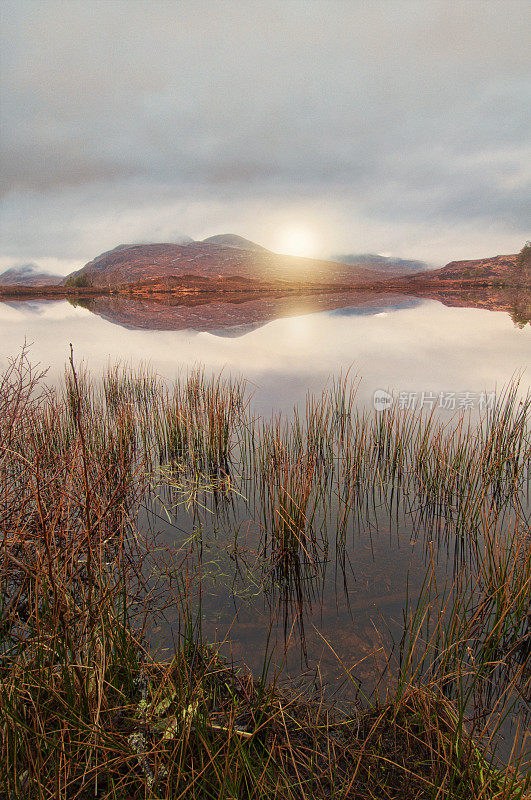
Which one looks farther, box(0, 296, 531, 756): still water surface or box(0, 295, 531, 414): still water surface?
box(0, 295, 531, 414): still water surface

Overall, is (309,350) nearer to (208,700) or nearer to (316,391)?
(316,391)

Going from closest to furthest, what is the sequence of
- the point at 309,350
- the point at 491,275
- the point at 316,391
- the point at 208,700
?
the point at 208,700
the point at 316,391
the point at 309,350
the point at 491,275

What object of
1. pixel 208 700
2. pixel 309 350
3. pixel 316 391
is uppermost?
pixel 309 350

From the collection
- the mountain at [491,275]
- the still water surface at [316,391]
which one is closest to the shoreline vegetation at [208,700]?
the still water surface at [316,391]

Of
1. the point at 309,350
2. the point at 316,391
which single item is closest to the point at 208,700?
the point at 316,391

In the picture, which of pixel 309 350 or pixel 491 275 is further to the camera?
pixel 491 275

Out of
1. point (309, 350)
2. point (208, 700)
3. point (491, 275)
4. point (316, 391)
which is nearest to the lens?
point (208, 700)

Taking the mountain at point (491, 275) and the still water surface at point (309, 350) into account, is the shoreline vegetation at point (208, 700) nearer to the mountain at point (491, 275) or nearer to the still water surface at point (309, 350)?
the still water surface at point (309, 350)

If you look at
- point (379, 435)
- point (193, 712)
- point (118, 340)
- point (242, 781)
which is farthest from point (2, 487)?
point (118, 340)

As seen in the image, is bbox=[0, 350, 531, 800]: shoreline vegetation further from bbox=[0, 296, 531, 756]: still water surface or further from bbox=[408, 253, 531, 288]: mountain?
bbox=[408, 253, 531, 288]: mountain

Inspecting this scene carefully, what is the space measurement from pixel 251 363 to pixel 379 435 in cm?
599

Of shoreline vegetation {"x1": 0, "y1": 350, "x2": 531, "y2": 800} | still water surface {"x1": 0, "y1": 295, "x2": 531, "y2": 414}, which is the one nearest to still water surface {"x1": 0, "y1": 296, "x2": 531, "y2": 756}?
still water surface {"x1": 0, "y1": 295, "x2": 531, "y2": 414}

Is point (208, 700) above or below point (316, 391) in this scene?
below

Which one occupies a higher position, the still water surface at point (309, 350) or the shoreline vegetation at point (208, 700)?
the still water surface at point (309, 350)
